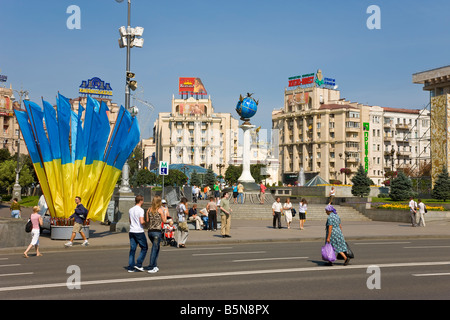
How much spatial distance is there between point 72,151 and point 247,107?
3168cm

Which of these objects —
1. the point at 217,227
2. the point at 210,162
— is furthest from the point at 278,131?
the point at 217,227

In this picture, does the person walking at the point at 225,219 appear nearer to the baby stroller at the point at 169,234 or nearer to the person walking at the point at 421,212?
the baby stroller at the point at 169,234

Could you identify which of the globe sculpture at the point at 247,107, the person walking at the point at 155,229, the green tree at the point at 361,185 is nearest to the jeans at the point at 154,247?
the person walking at the point at 155,229

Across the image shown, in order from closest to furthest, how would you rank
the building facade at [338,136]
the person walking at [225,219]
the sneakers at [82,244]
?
the sneakers at [82,244], the person walking at [225,219], the building facade at [338,136]

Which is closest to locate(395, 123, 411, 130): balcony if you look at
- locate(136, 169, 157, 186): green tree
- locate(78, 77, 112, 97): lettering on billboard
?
locate(136, 169, 157, 186): green tree

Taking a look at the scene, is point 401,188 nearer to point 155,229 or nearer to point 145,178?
point 155,229

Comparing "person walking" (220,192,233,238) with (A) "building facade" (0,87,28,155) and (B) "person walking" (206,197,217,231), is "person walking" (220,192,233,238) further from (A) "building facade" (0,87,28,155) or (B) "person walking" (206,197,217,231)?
(A) "building facade" (0,87,28,155)

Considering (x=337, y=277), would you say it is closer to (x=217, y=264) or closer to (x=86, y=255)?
(x=217, y=264)

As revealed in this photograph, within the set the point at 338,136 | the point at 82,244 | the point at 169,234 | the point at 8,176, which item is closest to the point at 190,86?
the point at 338,136

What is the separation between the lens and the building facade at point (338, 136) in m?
113

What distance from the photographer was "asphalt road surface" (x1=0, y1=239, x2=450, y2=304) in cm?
910

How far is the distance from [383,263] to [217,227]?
45.5ft

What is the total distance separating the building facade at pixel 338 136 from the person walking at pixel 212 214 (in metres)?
85.9

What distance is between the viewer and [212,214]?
25375mm
